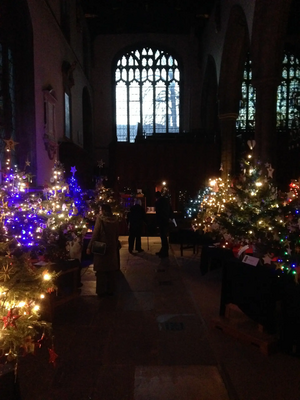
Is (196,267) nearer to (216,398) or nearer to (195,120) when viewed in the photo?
(216,398)

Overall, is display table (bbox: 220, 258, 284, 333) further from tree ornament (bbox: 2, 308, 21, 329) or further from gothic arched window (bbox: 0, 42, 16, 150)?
gothic arched window (bbox: 0, 42, 16, 150)

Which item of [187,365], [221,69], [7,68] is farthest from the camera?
[221,69]

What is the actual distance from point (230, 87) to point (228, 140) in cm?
232

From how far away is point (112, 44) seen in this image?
72.7 ft

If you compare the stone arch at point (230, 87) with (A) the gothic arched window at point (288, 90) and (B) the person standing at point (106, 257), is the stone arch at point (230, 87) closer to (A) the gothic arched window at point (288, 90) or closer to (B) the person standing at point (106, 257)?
(A) the gothic arched window at point (288, 90)

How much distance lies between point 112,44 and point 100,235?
19.1 m

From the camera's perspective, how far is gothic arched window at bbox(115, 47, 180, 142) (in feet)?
73.7

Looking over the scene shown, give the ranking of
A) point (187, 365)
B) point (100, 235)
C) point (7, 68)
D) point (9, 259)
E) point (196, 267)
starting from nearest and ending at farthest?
point (9, 259), point (187, 365), point (100, 235), point (196, 267), point (7, 68)

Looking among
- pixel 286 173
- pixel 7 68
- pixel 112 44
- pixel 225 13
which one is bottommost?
pixel 286 173

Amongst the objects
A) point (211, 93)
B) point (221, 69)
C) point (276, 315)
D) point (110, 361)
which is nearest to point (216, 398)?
point (110, 361)

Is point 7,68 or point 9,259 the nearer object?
point 9,259

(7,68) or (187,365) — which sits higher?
(7,68)

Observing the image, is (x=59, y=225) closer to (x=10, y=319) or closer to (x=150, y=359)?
(x=150, y=359)

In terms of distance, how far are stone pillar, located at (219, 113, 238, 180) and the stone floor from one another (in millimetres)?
10704
